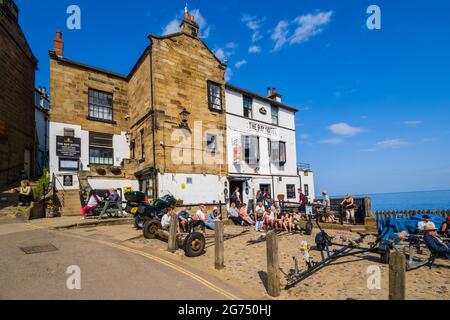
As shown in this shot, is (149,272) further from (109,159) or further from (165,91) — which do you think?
(109,159)

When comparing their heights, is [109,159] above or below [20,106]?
below

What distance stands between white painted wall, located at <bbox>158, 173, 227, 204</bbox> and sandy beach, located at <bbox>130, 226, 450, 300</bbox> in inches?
252

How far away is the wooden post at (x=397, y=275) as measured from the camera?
13.9ft

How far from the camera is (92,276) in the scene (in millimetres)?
5328

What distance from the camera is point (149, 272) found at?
19.1ft

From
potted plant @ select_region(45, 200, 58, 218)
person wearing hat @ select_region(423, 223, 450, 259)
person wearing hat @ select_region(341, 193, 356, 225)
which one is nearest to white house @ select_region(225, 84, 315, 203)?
person wearing hat @ select_region(341, 193, 356, 225)

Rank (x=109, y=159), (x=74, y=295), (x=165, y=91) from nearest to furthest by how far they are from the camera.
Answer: (x=74, y=295) < (x=165, y=91) < (x=109, y=159)

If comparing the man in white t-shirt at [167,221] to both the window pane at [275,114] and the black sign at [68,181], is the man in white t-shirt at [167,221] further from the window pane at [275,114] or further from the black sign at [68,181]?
the window pane at [275,114]

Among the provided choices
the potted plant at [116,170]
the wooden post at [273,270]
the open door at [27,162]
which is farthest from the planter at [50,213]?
the wooden post at [273,270]

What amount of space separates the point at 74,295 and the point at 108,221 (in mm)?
7934

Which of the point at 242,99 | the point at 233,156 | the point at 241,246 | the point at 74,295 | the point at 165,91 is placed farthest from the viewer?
the point at 242,99

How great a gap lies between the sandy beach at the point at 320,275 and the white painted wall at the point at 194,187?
639 cm

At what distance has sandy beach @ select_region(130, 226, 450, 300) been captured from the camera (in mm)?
5488
